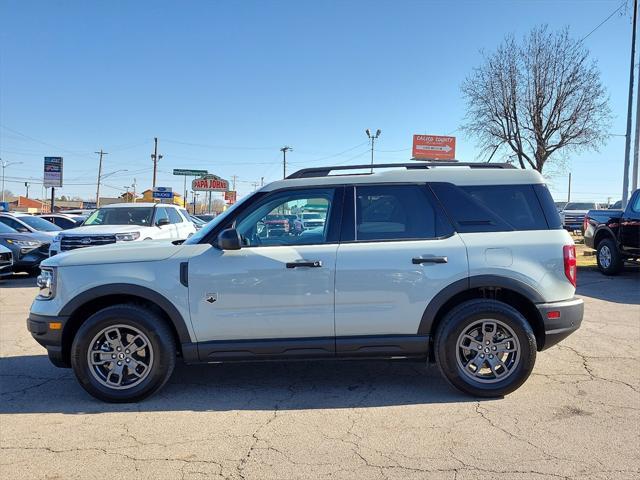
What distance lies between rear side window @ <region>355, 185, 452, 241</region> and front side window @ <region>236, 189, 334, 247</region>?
1.00ft

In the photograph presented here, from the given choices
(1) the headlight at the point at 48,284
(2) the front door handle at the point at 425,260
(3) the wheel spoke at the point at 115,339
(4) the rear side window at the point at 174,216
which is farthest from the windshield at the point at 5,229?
(2) the front door handle at the point at 425,260

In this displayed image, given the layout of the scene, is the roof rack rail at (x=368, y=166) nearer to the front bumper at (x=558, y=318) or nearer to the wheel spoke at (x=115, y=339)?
the front bumper at (x=558, y=318)

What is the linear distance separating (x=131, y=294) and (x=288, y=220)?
4.82 ft

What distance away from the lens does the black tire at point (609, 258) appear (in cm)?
1098

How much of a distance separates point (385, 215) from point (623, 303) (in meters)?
6.10

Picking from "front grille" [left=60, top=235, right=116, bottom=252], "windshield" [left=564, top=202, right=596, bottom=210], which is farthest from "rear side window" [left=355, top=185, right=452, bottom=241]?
"windshield" [left=564, top=202, right=596, bottom=210]

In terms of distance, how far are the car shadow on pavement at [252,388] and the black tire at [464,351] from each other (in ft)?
0.56

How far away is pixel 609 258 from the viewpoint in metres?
11.2

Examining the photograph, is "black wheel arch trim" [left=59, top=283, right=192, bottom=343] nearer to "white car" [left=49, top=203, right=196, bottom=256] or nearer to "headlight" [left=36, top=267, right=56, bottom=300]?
"headlight" [left=36, top=267, right=56, bottom=300]

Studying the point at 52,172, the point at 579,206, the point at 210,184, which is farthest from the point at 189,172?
the point at 579,206

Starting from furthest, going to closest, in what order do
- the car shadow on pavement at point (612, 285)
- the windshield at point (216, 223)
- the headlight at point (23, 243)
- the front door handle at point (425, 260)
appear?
the headlight at point (23, 243)
the car shadow on pavement at point (612, 285)
the windshield at point (216, 223)
the front door handle at point (425, 260)

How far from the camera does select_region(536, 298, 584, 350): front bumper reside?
4.25 m

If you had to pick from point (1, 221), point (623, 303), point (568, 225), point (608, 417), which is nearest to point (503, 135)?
point (568, 225)

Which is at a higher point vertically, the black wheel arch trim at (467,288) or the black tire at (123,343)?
the black wheel arch trim at (467,288)
